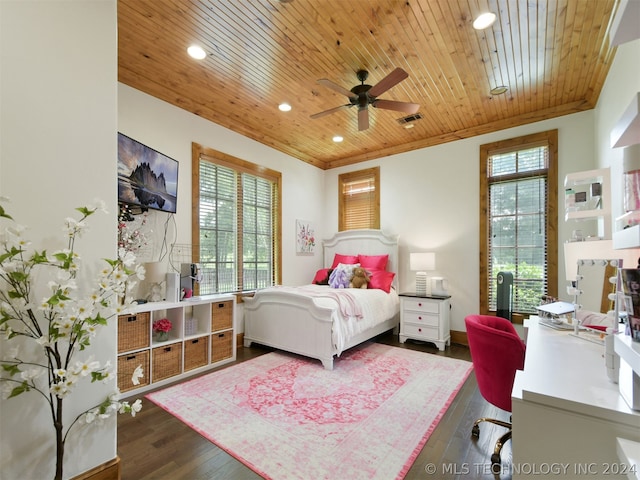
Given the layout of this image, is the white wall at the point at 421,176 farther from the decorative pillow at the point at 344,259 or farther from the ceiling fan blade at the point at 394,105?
the ceiling fan blade at the point at 394,105

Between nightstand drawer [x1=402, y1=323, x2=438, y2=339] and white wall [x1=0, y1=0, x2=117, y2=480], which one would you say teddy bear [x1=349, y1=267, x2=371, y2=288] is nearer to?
nightstand drawer [x1=402, y1=323, x2=438, y2=339]

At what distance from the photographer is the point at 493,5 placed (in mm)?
2156

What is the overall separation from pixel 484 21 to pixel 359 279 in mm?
3167

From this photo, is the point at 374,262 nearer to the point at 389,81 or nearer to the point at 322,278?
the point at 322,278

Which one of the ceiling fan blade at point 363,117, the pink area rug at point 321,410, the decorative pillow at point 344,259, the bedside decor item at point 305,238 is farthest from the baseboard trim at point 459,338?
the ceiling fan blade at point 363,117

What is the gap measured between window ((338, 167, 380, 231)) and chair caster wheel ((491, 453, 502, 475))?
3.69 meters

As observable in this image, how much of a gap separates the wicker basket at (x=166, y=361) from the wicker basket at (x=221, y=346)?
0.39m

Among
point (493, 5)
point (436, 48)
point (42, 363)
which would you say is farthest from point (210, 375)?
point (493, 5)

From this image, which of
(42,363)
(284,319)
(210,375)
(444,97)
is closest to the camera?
(42,363)

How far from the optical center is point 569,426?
1000 mm

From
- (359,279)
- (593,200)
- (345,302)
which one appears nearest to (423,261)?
(359,279)

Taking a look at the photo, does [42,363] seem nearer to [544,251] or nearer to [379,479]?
[379,479]

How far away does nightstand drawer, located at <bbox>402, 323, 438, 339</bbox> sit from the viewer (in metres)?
4.04

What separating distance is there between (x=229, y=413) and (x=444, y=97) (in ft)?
12.4
